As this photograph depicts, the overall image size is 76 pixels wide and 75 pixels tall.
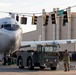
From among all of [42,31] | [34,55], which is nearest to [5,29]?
[34,55]

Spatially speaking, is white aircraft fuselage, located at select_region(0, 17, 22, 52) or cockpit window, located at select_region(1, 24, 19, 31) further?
cockpit window, located at select_region(1, 24, 19, 31)

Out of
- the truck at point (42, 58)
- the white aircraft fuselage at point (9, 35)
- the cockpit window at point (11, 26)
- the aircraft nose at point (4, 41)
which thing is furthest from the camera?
the cockpit window at point (11, 26)

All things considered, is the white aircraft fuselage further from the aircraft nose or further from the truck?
the truck

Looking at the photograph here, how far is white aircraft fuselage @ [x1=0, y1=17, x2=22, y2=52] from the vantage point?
28641 millimetres

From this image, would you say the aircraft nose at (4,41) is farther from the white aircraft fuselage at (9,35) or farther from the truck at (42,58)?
the truck at (42,58)

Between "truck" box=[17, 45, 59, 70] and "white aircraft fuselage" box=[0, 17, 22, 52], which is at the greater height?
"white aircraft fuselage" box=[0, 17, 22, 52]

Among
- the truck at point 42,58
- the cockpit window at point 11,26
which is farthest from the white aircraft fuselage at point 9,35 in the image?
the truck at point 42,58

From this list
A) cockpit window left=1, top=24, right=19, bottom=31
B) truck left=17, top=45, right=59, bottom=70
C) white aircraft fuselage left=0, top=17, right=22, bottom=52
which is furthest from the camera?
cockpit window left=1, top=24, right=19, bottom=31

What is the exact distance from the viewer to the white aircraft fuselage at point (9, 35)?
1128 inches

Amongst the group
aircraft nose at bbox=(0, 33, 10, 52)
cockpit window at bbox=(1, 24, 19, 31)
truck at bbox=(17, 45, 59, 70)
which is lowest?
truck at bbox=(17, 45, 59, 70)

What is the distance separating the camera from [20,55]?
2839cm

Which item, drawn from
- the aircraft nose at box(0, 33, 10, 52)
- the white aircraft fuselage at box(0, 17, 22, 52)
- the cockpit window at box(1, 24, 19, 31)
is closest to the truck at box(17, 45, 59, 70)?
the white aircraft fuselage at box(0, 17, 22, 52)

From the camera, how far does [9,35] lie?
28438mm

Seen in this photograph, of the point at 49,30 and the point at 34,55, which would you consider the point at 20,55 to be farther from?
the point at 49,30
